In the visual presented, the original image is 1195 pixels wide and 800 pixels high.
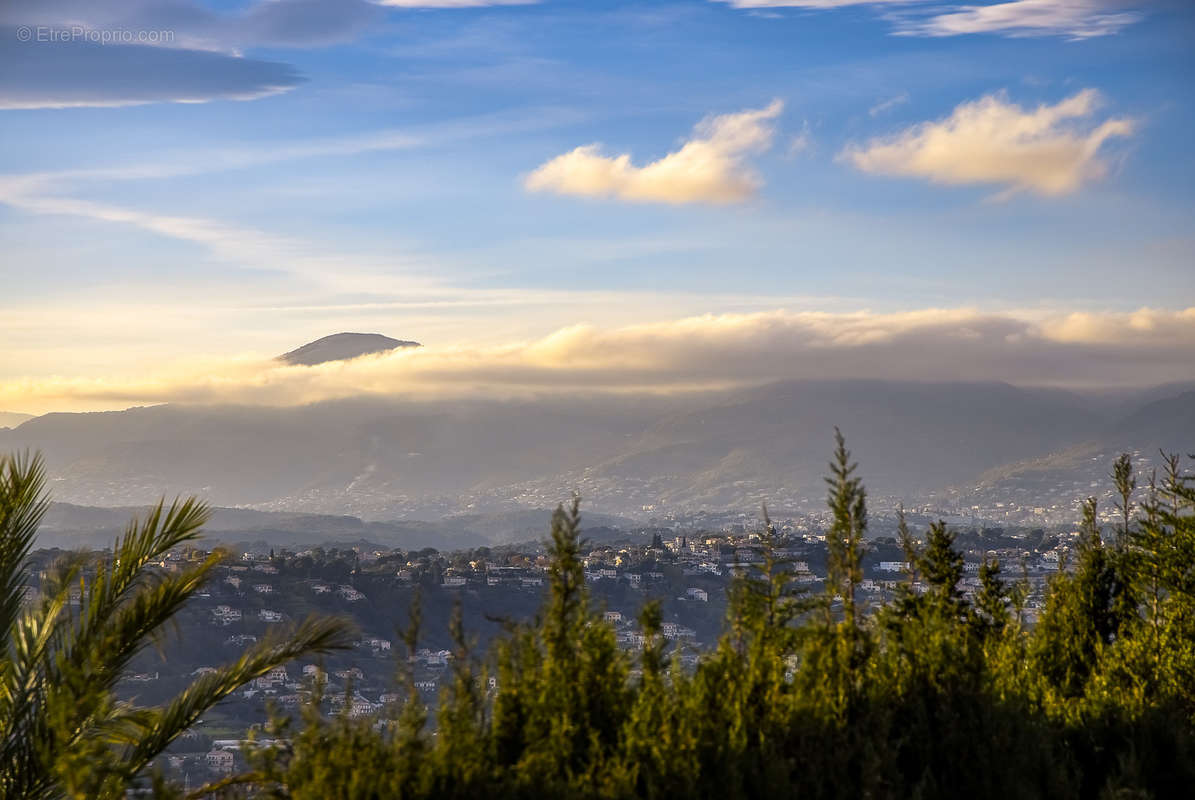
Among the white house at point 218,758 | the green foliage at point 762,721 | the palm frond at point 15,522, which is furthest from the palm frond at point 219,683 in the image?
the white house at point 218,758

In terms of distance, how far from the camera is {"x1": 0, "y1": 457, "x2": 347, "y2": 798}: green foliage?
8.07 metres

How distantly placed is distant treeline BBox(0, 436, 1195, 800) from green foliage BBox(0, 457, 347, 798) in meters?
0.19

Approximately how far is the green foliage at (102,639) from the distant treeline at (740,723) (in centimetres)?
19

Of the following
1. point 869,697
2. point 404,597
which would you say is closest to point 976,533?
point 404,597

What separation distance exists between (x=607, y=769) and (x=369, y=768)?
3.59 ft

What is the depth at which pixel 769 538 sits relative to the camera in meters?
7.48

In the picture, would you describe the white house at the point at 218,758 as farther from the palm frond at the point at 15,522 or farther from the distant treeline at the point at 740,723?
the distant treeline at the point at 740,723

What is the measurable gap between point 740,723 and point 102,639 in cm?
451

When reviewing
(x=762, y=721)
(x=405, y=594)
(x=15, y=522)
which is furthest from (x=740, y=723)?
(x=405, y=594)

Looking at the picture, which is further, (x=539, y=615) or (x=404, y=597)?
(x=404, y=597)

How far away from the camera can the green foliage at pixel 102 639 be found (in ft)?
26.5

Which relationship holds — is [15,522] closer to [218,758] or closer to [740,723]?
[740,723]

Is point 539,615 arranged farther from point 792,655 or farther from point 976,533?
point 976,533

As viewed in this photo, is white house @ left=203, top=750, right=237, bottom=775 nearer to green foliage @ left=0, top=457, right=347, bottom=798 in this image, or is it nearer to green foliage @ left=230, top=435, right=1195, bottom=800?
green foliage @ left=0, top=457, right=347, bottom=798
